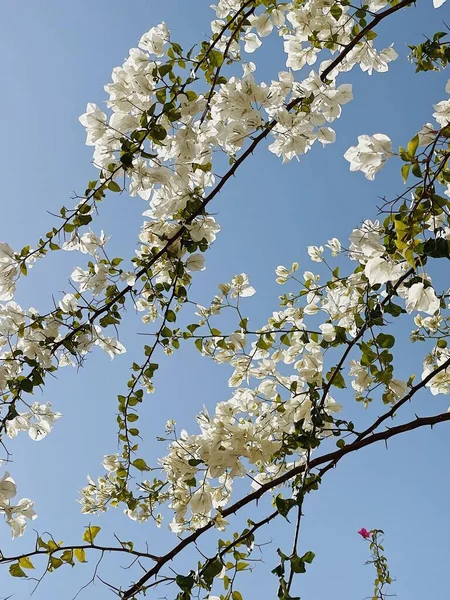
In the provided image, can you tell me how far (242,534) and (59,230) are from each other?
0.94 meters

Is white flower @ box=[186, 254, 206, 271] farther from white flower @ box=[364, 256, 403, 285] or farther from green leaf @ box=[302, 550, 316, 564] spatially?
green leaf @ box=[302, 550, 316, 564]

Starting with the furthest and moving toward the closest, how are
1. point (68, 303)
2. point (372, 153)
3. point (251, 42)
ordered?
point (251, 42) < point (68, 303) < point (372, 153)

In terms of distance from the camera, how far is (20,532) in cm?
142

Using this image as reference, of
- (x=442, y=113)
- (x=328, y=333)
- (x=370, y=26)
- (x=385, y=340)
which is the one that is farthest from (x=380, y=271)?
(x=370, y=26)

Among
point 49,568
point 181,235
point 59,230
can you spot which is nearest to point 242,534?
point 49,568

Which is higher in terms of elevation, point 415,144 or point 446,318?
point 446,318

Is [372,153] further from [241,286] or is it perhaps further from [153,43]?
[241,286]

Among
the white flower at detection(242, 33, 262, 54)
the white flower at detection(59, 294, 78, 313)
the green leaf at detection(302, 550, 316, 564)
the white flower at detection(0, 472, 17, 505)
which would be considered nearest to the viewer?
the green leaf at detection(302, 550, 316, 564)

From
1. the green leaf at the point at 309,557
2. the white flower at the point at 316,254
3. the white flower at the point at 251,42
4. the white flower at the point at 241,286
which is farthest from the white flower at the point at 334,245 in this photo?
the green leaf at the point at 309,557

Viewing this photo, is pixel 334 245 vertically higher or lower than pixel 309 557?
higher

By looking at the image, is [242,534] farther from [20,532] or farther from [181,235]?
[181,235]

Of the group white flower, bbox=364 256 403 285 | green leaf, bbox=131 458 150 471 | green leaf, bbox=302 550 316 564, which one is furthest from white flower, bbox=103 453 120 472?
white flower, bbox=364 256 403 285

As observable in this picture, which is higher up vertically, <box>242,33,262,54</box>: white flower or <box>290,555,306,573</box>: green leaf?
<box>242,33,262,54</box>: white flower

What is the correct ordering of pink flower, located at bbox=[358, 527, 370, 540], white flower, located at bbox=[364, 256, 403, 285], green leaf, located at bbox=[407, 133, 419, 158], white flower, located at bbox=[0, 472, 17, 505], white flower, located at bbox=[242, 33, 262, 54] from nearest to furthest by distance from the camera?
1. green leaf, located at bbox=[407, 133, 419, 158]
2. white flower, located at bbox=[364, 256, 403, 285]
3. white flower, located at bbox=[0, 472, 17, 505]
4. white flower, located at bbox=[242, 33, 262, 54]
5. pink flower, located at bbox=[358, 527, 370, 540]
